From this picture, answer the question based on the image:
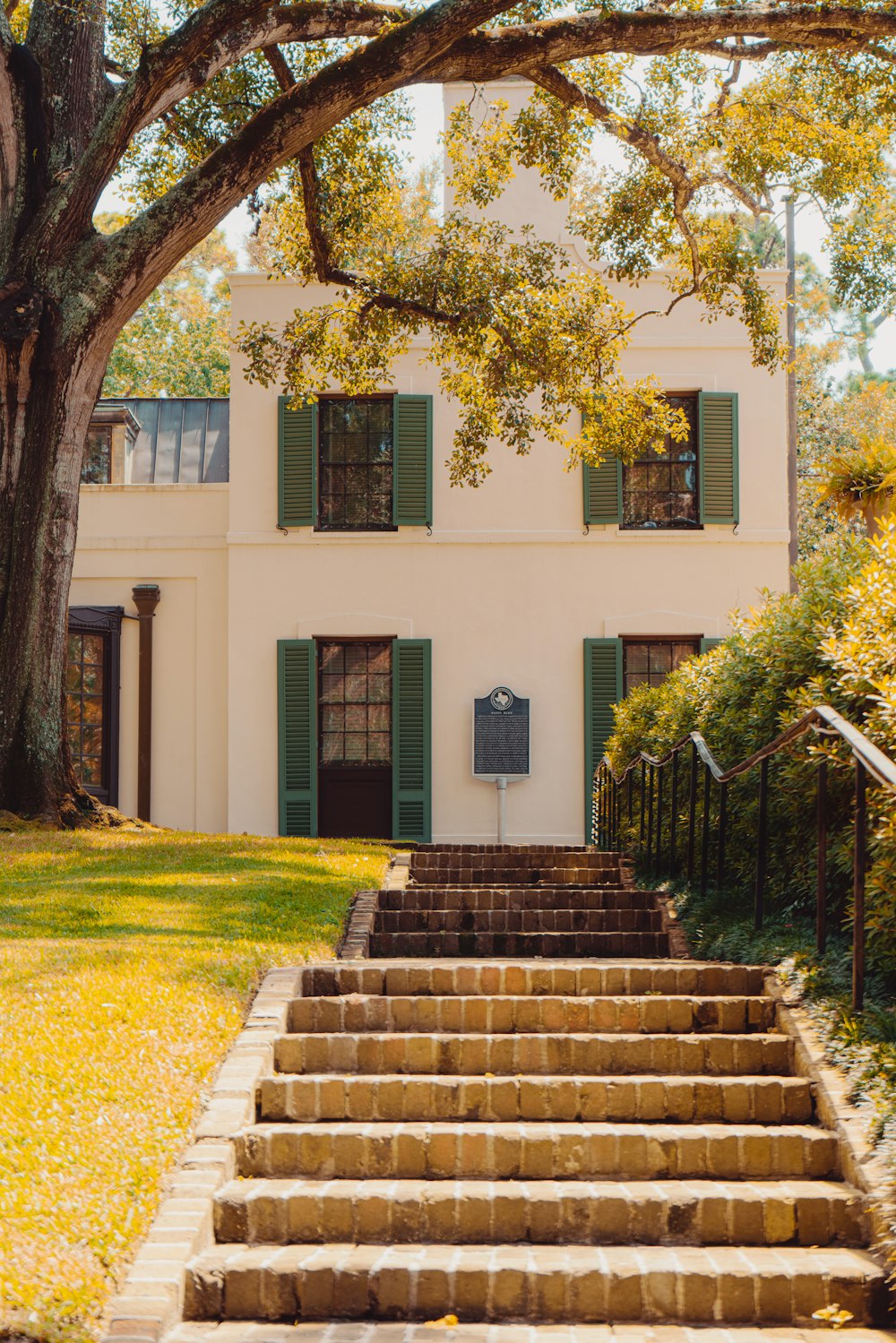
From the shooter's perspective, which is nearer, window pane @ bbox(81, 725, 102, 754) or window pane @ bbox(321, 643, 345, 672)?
window pane @ bbox(321, 643, 345, 672)

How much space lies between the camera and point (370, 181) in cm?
1285

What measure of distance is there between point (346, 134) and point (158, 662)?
6.42 meters

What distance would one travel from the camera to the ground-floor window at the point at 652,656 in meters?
15.8

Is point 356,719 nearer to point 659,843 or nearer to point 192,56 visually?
point 659,843

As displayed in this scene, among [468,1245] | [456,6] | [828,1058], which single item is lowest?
[468,1245]

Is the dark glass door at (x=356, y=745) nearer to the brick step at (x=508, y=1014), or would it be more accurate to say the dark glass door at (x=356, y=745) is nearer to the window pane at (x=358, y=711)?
the window pane at (x=358, y=711)

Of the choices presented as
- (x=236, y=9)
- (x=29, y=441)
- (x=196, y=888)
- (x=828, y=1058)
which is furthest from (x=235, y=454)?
(x=828, y=1058)

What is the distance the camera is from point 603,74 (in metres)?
11.9

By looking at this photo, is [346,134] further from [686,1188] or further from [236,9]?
[686,1188]

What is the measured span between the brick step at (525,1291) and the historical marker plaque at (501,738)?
11612 mm

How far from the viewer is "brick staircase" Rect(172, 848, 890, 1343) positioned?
3.87 meters

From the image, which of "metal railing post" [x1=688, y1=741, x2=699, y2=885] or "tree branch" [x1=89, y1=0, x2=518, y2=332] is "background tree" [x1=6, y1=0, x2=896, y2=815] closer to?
"tree branch" [x1=89, y1=0, x2=518, y2=332]

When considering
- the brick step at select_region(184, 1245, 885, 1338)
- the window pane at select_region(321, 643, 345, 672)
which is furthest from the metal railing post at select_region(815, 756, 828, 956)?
the window pane at select_region(321, 643, 345, 672)

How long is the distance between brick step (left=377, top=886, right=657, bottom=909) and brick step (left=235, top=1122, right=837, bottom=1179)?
3442 mm
